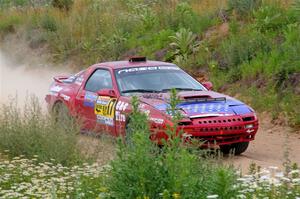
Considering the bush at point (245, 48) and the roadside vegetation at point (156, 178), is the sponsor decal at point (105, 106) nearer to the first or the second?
the roadside vegetation at point (156, 178)

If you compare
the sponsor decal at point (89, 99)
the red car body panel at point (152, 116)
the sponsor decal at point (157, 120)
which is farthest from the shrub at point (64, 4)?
the sponsor decal at point (157, 120)

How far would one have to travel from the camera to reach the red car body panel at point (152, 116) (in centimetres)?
1123

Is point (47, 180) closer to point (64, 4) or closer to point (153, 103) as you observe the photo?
point (153, 103)

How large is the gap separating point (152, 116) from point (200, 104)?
0.77 meters

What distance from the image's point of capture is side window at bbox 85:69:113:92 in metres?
13.3

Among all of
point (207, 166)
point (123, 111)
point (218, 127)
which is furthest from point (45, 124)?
point (207, 166)

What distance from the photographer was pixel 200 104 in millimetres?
11711

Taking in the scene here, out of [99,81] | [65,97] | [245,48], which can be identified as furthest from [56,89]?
[245,48]

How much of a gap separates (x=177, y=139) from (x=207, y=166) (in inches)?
28.9

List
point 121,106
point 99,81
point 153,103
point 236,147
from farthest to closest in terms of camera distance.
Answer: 1. point 99,81
2. point 121,106
3. point 236,147
4. point 153,103

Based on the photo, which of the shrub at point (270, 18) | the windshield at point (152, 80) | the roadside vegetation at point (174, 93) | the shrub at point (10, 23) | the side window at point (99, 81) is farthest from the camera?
the shrub at point (10, 23)

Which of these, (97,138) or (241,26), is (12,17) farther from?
(97,138)

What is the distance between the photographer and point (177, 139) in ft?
20.6

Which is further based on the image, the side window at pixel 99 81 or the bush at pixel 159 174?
the side window at pixel 99 81
